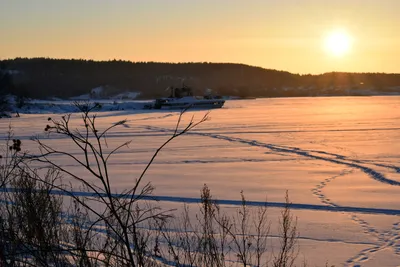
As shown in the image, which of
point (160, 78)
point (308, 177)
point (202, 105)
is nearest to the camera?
point (308, 177)

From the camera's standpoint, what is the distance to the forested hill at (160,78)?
494 feet

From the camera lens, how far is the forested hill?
494 ft

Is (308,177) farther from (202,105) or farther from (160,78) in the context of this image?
(160,78)

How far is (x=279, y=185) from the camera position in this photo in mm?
11703

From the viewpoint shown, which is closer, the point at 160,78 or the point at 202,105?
the point at 202,105

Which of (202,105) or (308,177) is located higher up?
(308,177)

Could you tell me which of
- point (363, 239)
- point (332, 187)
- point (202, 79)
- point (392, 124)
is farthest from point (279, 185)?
point (202, 79)

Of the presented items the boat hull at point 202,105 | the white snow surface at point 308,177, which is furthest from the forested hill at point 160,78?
the white snow surface at point 308,177

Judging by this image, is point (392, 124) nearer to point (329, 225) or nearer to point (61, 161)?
point (61, 161)

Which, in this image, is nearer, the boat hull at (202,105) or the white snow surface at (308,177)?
the white snow surface at (308,177)

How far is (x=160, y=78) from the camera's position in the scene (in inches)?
6545

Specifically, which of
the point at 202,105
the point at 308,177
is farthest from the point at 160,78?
the point at 308,177

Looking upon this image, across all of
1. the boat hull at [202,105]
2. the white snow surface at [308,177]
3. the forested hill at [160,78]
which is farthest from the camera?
the forested hill at [160,78]

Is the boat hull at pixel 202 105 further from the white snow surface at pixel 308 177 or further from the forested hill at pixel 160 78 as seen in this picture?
the forested hill at pixel 160 78
